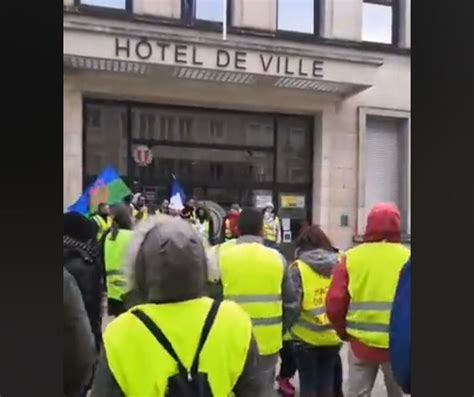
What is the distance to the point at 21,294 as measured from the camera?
168 centimetres

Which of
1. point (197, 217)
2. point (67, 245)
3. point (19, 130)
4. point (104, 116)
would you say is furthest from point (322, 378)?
point (104, 116)

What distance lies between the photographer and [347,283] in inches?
133

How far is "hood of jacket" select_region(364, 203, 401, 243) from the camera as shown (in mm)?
3379

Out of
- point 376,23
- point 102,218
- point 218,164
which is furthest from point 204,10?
point 102,218

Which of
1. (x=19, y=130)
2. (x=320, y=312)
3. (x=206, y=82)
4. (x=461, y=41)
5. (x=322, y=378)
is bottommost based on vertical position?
(x=322, y=378)

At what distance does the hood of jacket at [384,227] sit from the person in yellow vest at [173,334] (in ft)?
5.29

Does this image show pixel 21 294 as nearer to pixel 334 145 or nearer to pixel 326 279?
pixel 326 279

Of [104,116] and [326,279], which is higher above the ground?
[104,116]

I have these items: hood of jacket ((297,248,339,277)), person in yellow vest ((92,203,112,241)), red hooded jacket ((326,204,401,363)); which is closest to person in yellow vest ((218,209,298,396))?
red hooded jacket ((326,204,401,363))

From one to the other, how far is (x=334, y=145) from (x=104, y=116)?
10.4 ft

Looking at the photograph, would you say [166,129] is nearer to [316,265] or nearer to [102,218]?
[102,218]

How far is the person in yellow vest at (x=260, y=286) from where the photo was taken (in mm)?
3383

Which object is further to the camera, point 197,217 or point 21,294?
point 197,217

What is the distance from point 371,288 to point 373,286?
1cm
